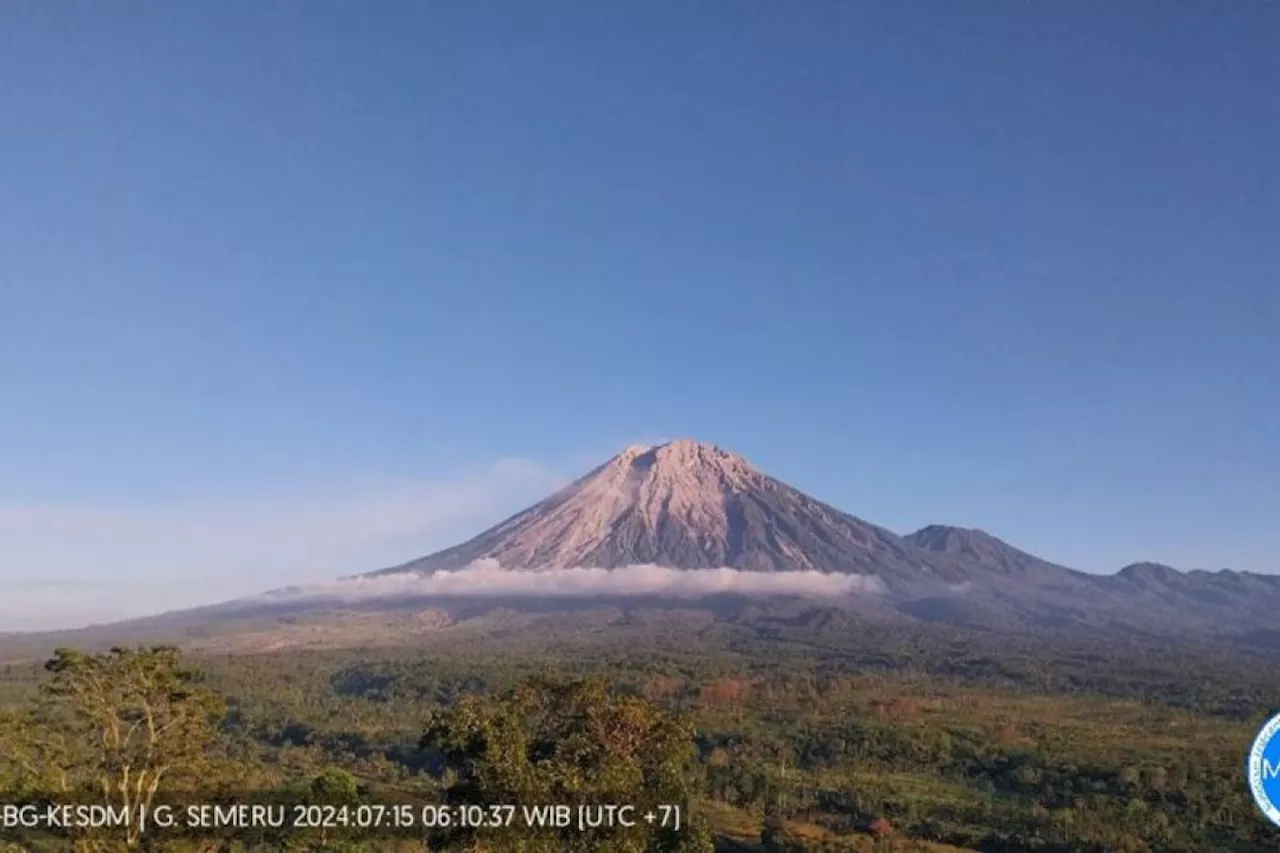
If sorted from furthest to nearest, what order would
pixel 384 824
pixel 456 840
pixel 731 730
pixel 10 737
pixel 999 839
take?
pixel 731 730, pixel 999 839, pixel 384 824, pixel 10 737, pixel 456 840

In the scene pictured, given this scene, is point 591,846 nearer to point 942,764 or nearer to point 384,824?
point 384,824

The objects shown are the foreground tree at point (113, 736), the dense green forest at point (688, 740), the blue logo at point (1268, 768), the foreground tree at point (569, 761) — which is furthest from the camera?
the foreground tree at point (113, 736)

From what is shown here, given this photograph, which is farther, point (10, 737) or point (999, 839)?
point (999, 839)

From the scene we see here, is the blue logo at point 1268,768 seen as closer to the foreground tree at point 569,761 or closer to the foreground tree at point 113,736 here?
the foreground tree at point 569,761

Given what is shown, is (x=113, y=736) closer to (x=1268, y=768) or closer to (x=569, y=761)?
(x=569, y=761)

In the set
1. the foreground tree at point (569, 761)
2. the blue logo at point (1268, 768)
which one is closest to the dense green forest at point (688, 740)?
the foreground tree at point (569, 761)

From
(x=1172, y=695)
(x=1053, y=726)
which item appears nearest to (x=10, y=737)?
(x=1053, y=726)

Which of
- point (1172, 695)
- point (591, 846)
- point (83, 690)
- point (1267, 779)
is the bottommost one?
point (1172, 695)

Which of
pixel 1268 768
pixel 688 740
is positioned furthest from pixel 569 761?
pixel 1268 768
